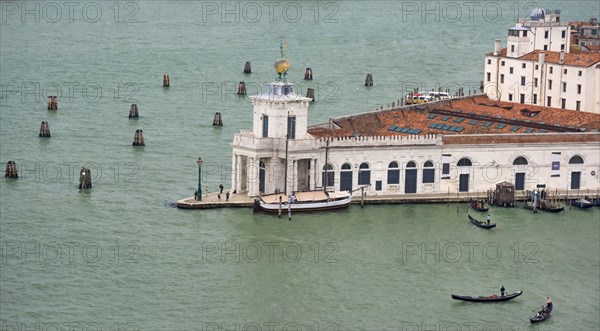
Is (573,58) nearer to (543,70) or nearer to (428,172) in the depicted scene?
(543,70)

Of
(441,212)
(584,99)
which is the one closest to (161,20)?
(584,99)

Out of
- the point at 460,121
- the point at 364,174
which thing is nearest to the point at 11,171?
the point at 364,174

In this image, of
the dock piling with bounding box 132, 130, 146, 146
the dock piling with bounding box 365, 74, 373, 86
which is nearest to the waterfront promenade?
the dock piling with bounding box 132, 130, 146, 146

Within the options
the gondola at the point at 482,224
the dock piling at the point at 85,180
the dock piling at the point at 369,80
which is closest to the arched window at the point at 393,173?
the gondola at the point at 482,224

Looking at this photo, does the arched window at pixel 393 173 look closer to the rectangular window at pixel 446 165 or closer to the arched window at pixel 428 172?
the arched window at pixel 428 172

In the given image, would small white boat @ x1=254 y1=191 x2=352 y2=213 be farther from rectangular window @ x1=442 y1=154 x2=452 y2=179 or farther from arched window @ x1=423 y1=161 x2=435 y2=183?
rectangular window @ x1=442 y1=154 x2=452 y2=179

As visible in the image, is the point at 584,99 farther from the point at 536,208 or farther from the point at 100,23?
the point at 100,23

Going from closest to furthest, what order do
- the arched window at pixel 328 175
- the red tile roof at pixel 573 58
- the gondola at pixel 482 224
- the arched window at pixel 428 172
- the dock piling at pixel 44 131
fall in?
the gondola at pixel 482 224 → the arched window at pixel 328 175 → the arched window at pixel 428 172 → the red tile roof at pixel 573 58 → the dock piling at pixel 44 131
